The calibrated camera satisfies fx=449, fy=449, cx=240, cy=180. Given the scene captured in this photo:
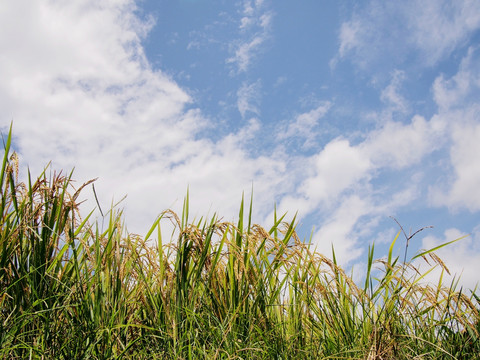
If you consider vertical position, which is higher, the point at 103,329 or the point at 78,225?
the point at 78,225

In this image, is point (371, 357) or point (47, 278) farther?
point (47, 278)

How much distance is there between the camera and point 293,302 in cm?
291

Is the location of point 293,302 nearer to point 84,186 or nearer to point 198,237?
point 198,237

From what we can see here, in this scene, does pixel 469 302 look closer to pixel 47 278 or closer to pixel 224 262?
pixel 224 262

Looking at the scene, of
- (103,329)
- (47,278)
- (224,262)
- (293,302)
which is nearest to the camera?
(103,329)

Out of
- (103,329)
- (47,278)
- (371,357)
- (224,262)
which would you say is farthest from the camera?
(224,262)

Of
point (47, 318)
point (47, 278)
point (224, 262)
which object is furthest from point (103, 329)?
point (224, 262)

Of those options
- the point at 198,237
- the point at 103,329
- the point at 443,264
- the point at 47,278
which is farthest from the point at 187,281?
the point at 443,264

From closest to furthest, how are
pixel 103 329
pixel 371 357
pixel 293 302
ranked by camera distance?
pixel 103 329, pixel 371 357, pixel 293 302

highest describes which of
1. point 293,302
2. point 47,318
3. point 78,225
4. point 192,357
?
point 78,225

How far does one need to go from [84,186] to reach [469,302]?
2.49m

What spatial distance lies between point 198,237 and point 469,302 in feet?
5.70

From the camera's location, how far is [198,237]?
2.85 m

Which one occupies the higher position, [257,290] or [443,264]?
[443,264]
